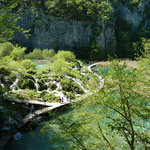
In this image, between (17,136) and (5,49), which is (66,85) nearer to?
(17,136)

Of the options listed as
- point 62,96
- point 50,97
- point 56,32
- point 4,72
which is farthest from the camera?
point 56,32

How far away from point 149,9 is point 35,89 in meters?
59.5

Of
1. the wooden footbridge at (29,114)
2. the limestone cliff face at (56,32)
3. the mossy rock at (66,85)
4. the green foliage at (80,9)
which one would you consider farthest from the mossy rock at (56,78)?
the green foliage at (80,9)

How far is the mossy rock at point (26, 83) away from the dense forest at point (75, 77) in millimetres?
116

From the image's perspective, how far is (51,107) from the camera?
1296cm

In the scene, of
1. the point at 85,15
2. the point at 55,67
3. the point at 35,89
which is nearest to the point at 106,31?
the point at 85,15

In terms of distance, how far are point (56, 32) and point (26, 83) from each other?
29967 millimetres

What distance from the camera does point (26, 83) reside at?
16547mm

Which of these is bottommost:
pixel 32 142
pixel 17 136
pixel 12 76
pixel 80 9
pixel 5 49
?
pixel 32 142

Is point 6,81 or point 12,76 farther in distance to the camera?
point 12,76

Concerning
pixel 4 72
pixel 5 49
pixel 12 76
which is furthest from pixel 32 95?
pixel 5 49

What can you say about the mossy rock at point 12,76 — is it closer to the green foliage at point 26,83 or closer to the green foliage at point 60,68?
the green foliage at point 26,83

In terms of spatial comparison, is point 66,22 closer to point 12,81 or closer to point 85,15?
point 85,15

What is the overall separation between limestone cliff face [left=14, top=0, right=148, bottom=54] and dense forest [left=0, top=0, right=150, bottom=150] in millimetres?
266
